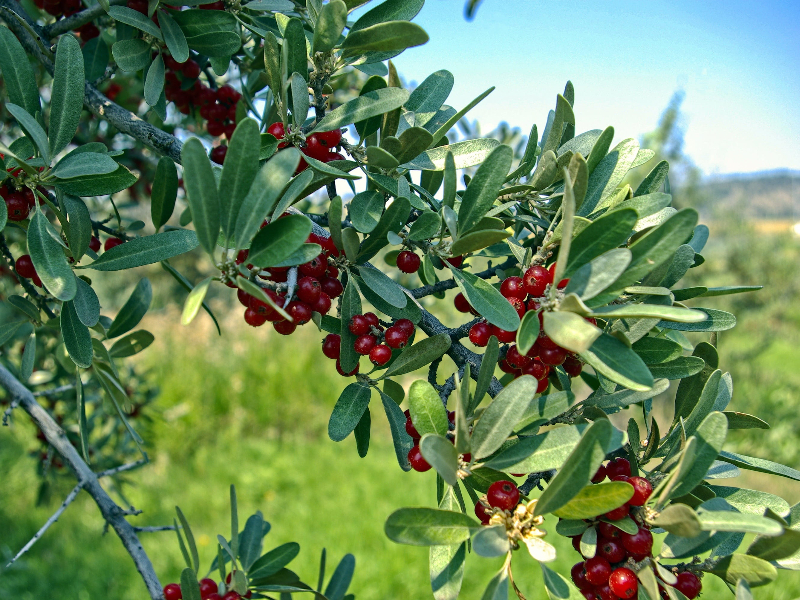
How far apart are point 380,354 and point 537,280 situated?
0.26 meters

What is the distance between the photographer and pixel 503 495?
735mm

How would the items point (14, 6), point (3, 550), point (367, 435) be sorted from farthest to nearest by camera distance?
point (3, 550) → point (14, 6) → point (367, 435)

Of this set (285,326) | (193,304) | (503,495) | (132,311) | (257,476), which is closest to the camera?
(193,304)

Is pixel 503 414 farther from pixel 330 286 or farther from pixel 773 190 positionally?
pixel 773 190

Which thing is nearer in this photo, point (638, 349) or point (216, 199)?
point (216, 199)

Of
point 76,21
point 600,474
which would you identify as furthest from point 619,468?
point 76,21

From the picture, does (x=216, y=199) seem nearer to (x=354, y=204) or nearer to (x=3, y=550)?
(x=354, y=204)

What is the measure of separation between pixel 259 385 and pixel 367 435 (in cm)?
565

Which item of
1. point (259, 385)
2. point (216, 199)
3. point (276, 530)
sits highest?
point (216, 199)

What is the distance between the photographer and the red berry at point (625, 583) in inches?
28.5

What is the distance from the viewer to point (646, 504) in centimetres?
76

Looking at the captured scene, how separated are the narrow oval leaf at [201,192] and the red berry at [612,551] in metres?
0.65

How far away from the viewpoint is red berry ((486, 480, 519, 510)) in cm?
73

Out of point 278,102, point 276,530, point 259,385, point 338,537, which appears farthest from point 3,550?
point 278,102
